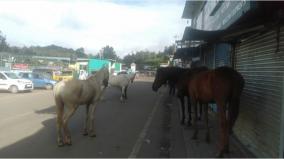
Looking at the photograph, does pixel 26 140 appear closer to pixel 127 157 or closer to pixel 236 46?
pixel 127 157

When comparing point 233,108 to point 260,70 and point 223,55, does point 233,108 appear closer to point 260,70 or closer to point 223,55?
point 260,70

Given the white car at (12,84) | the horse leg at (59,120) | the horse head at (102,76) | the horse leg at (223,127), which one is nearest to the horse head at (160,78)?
the horse head at (102,76)

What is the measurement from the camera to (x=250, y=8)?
7.09 m

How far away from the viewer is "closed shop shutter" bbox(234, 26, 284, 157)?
7.48 meters

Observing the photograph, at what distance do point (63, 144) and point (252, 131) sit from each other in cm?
426

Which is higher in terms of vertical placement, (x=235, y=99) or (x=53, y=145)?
(x=235, y=99)

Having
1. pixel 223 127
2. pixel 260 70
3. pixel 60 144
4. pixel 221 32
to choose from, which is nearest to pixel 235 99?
pixel 223 127

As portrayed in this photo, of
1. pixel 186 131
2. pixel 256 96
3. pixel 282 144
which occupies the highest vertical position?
pixel 256 96

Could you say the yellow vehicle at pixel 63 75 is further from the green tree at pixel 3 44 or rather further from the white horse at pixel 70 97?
the green tree at pixel 3 44

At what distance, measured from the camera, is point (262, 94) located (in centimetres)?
872

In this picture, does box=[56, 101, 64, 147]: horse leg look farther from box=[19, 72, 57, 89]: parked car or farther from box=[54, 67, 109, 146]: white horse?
box=[19, 72, 57, 89]: parked car

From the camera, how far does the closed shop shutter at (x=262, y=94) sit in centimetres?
748

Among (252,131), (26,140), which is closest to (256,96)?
(252,131)

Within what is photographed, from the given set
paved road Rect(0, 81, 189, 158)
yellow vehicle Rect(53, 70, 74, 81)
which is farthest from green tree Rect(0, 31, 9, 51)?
paved road Rect(0, 81, 189, 158)
